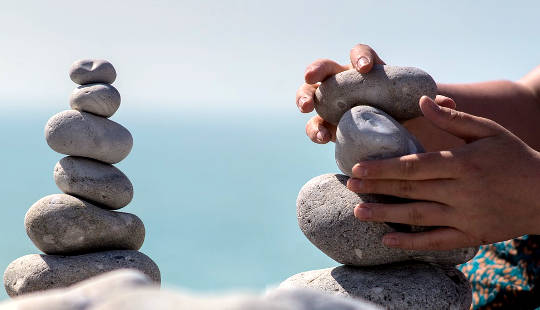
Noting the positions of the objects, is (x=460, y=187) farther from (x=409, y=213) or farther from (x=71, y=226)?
(x=71, y=226)

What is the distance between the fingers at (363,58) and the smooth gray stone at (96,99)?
4.16 feet

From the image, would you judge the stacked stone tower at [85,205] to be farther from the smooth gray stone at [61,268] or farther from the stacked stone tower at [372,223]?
the stacked stone tower at [372,223]

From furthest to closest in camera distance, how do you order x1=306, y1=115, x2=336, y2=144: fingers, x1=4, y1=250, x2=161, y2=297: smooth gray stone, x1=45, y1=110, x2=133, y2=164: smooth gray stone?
x1=45, y1=110, x2=133, y2=164: smooth gray stone → x1=4, y1=250, x2=161, y2=297: smooth gray stone → x1=306, y1=115, x2=336, y2=144: fingers

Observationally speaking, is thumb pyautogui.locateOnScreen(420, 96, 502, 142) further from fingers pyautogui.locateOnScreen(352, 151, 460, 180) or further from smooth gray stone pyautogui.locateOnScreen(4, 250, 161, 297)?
smooth gray stone pyautogui.locateOnScreen(4, 250, 161, 297)

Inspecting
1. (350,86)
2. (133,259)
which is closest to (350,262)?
(350,86)

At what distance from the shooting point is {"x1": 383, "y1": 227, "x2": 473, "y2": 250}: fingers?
219cm

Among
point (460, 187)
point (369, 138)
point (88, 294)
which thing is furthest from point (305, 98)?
point (88, 294)

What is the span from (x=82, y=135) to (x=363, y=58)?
4.74 ft

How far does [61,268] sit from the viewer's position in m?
2.78

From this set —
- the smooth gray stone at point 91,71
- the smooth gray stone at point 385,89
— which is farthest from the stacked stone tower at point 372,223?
the smooth gray stone at point 91,71

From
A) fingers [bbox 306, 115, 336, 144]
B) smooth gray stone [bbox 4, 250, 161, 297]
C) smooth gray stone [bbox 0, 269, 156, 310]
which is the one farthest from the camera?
smooth gray stone [bbox 4, 250, 161, 297]

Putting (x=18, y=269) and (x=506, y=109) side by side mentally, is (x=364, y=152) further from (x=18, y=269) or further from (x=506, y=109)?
(x=18, y=269)

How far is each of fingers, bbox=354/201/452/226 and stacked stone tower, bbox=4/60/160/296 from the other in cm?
125

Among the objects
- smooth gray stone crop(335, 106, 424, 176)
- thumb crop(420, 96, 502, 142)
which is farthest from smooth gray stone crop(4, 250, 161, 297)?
thumb crop(420, 96, 502, 142)
